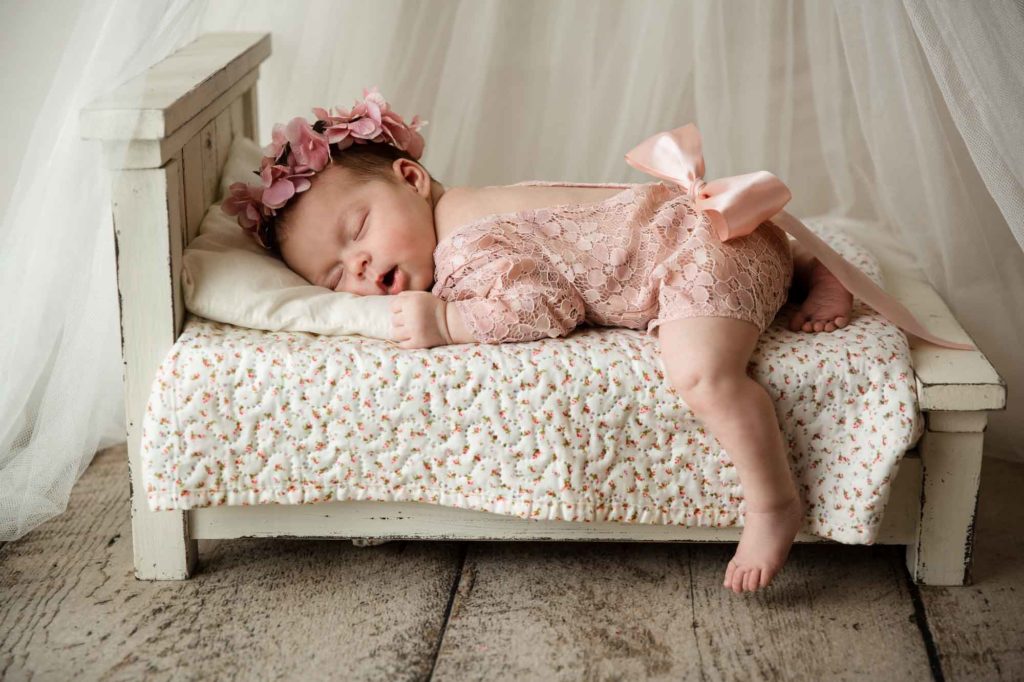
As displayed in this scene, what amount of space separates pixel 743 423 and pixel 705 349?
0.36ft

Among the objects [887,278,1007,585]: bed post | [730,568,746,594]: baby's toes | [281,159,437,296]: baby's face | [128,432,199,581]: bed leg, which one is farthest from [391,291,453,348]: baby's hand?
[887,278,1007,585]: bed post

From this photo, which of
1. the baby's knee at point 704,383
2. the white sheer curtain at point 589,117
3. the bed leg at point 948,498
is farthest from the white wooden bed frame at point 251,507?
the baby's knee at point 704,383

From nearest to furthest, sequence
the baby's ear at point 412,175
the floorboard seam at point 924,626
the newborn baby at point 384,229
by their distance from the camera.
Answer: the floorboard seam at point 924,626 < the newborn baby at point 384,229 < the baby's ear at point 412,175

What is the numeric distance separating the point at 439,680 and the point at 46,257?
2.76ft

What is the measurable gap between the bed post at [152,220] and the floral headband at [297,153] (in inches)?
3.3

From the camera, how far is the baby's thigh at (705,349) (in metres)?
1.49

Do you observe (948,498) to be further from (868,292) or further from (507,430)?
(507,430)

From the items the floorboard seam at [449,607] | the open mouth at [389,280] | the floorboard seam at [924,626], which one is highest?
the open mouth at [389,280]

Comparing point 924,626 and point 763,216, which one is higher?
point 763,216

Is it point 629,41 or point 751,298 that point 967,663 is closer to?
point 751,298

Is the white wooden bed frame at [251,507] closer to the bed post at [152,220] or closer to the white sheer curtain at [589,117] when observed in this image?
the bed post at [152,220]

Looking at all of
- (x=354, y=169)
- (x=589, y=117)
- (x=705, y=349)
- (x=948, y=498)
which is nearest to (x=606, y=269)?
(x=705, y=349)

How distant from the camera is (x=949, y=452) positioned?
1561 mm

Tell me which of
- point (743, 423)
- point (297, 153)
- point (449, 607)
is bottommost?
point (449, 607)
